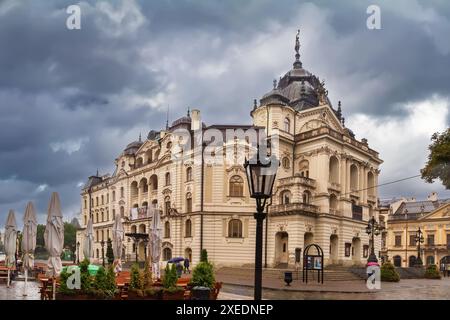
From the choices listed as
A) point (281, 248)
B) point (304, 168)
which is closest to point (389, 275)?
point (281, 248)

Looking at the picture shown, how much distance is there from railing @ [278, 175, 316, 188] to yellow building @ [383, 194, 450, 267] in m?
37.4

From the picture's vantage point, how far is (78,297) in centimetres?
1442

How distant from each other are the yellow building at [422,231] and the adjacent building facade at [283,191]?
2704 cm

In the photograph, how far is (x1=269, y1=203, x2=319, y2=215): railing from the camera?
44.2 meters

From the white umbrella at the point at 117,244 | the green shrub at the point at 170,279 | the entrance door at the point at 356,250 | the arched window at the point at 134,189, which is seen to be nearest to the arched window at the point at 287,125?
the entrance door at the point at 356,250

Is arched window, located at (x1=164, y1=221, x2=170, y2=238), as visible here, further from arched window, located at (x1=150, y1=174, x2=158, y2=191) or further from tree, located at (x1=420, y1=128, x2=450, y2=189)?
tree, located at (x1=420, y1=128, x2=450, y2=189)

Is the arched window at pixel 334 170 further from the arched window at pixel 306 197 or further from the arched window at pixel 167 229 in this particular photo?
the arched window at pixel 167 229

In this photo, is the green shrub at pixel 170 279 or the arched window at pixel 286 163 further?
the arched window at pixel 286 163

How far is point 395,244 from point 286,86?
3989cm

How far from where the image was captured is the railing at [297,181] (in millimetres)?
45375

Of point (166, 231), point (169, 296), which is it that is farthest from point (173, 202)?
point (169, 296)

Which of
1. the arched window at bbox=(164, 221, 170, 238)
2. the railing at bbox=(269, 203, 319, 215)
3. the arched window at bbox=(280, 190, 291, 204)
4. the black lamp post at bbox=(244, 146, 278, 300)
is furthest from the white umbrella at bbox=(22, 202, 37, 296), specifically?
the arched window at bbox=(164, 221, 170, 238)

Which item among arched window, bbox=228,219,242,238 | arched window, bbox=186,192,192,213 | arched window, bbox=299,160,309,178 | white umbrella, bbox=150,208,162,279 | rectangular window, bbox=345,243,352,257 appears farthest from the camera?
arched window, bbox=186,192,192,213
